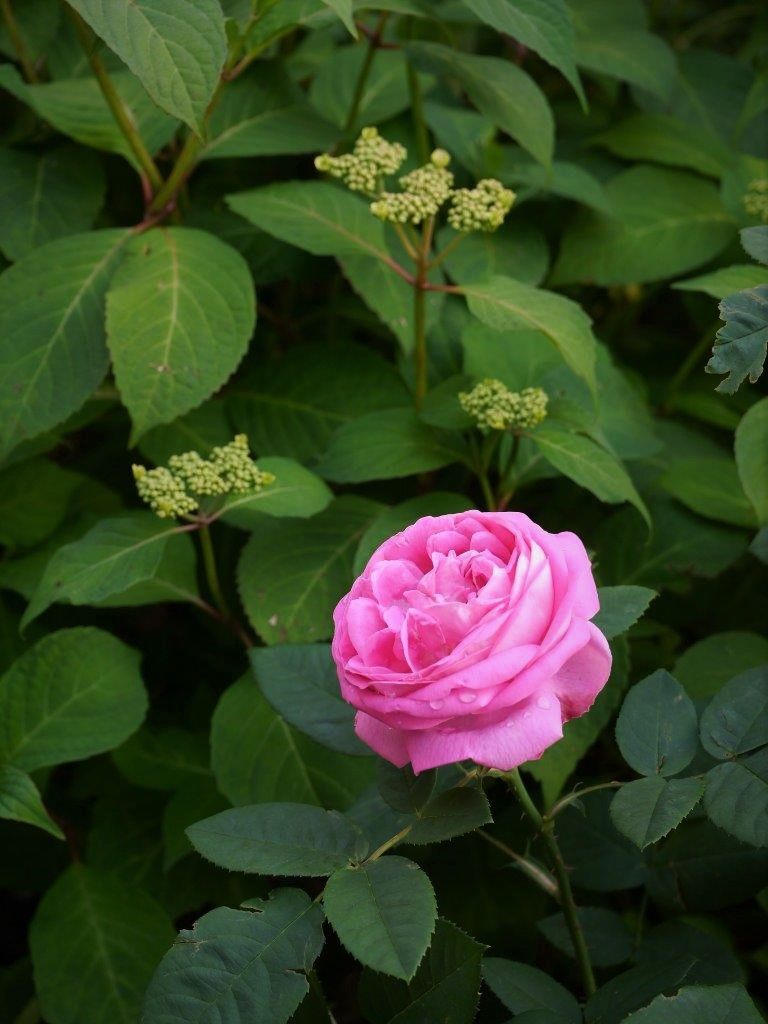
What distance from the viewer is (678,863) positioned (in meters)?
1.00

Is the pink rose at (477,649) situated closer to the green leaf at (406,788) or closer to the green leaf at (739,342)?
the green leaf at (406,788)

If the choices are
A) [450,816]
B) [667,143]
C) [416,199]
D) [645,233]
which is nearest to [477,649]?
[450,816]

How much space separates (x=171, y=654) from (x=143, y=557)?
53cm

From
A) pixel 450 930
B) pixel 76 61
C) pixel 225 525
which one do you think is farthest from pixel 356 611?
pixel 76 61

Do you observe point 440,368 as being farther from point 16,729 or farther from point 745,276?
point 16,729

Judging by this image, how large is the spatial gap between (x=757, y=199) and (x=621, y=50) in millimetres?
438

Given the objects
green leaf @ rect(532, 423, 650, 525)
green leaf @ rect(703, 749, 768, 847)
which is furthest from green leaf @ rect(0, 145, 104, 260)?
green leaf @ rect(703, 749, 768, 847)

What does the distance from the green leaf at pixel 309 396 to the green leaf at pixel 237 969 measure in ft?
2.43

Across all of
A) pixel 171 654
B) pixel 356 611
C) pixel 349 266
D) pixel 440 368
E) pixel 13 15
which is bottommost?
pixel 171 654

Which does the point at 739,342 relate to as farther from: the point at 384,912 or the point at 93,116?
the point at 93,116

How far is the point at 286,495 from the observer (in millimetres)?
1101

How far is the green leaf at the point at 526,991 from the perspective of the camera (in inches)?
32.6

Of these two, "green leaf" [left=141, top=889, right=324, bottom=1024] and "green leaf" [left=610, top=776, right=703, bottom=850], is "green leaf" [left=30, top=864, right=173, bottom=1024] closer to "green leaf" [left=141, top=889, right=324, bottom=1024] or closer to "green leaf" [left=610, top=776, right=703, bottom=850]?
"green leaf" [left=141, top=889, right=324, bottom=1024]

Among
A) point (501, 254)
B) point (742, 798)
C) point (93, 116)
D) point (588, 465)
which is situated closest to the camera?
point (742, 798)
